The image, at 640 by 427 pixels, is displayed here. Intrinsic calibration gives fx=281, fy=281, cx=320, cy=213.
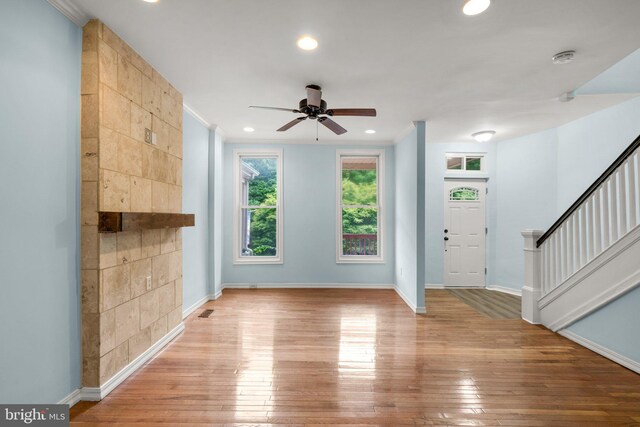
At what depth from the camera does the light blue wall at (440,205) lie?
18.0 feet

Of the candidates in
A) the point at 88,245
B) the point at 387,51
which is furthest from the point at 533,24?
the point at 88,245

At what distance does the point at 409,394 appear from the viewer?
7.19 ft

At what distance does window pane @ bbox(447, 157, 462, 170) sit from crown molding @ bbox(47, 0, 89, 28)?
18.3ft

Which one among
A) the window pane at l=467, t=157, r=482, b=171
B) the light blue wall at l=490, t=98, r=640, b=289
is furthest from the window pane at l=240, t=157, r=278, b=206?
the light blue wall at l=490, t=98, r=640, b=289

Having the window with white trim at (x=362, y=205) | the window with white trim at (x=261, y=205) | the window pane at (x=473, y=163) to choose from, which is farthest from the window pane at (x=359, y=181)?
the window pane at (x=473, y=163)

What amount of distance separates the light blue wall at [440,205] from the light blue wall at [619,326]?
2.54 meters

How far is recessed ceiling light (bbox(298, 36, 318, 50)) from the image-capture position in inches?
87.2

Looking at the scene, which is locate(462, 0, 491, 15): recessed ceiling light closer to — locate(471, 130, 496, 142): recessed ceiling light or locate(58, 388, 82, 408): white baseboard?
locate(471, 130, 496, 142): recessed ceiling light

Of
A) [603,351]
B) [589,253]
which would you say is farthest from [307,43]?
[603,351]

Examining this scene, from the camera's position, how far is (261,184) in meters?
5.48

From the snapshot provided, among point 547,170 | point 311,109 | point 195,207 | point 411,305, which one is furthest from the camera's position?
point 547,170

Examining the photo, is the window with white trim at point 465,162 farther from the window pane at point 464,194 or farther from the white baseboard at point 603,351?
the white baseboard at point 603,351

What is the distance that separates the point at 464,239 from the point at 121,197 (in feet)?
18.2

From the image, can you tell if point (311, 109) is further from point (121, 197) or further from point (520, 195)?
point (520, 195)
